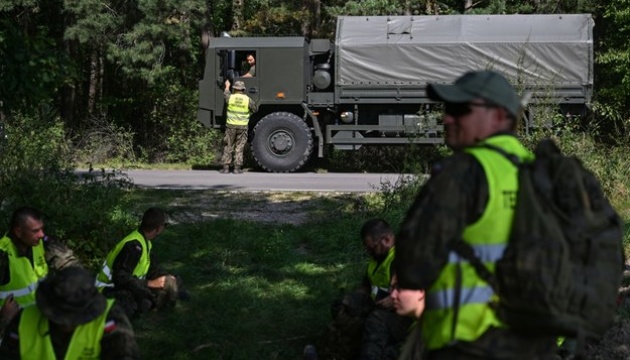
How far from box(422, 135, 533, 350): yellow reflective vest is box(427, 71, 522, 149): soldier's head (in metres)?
0.05

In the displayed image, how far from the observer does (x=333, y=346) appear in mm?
6223

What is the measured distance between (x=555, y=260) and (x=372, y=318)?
3023 millimetres

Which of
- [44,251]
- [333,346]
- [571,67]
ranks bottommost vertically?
[333,346]

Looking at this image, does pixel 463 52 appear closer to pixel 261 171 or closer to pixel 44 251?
pixel 261 171

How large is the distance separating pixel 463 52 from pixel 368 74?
71.8 inches

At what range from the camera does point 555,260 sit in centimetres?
302

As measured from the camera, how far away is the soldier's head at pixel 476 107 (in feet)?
10.3

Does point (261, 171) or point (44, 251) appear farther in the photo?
point (261, 171)

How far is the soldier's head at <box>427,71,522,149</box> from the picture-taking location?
3141 mm

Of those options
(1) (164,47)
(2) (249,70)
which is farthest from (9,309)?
(1) (164,47)

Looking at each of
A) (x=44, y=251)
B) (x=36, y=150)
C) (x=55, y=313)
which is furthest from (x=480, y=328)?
(x=36, y=150)

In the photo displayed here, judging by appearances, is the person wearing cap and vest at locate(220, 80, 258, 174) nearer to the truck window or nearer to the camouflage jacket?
the truck window

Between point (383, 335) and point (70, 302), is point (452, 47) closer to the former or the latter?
point (383, 335)

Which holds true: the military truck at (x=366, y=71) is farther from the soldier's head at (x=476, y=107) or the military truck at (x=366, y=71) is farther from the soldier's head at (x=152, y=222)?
the soldier's head at (x=476, y=107)
